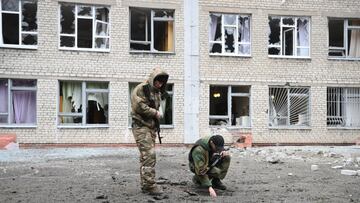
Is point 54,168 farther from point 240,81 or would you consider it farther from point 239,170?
point 240,81

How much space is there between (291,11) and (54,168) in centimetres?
1356

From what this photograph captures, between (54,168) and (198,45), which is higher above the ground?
(198,45)

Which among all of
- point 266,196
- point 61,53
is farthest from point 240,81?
point 266,196

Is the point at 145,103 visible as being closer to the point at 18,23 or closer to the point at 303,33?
the point at 18,23

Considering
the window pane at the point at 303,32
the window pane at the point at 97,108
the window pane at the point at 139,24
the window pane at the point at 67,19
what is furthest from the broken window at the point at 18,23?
the window pane at the point at 303,32

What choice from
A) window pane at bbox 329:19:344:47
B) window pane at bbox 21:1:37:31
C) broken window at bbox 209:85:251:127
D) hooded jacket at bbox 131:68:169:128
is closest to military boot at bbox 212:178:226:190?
hooded jacket at bbox 131:68:169:128

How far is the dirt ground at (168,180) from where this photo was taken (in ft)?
24.9

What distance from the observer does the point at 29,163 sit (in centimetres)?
1316

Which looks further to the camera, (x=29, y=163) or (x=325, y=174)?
(x=29, y=163)

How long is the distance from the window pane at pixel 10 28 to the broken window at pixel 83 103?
2447 mm

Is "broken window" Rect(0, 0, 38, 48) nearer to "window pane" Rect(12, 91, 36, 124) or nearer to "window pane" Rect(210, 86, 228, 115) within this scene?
"window pane" Rect(12, 91, 36, 124)

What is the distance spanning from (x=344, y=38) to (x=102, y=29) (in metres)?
10.8

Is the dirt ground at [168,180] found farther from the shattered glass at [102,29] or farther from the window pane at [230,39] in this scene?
the window pane at [230,39]

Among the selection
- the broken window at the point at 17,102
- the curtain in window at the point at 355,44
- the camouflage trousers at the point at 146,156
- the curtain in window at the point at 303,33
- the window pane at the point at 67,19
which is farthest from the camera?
the curtain in window at the point at 355,44
